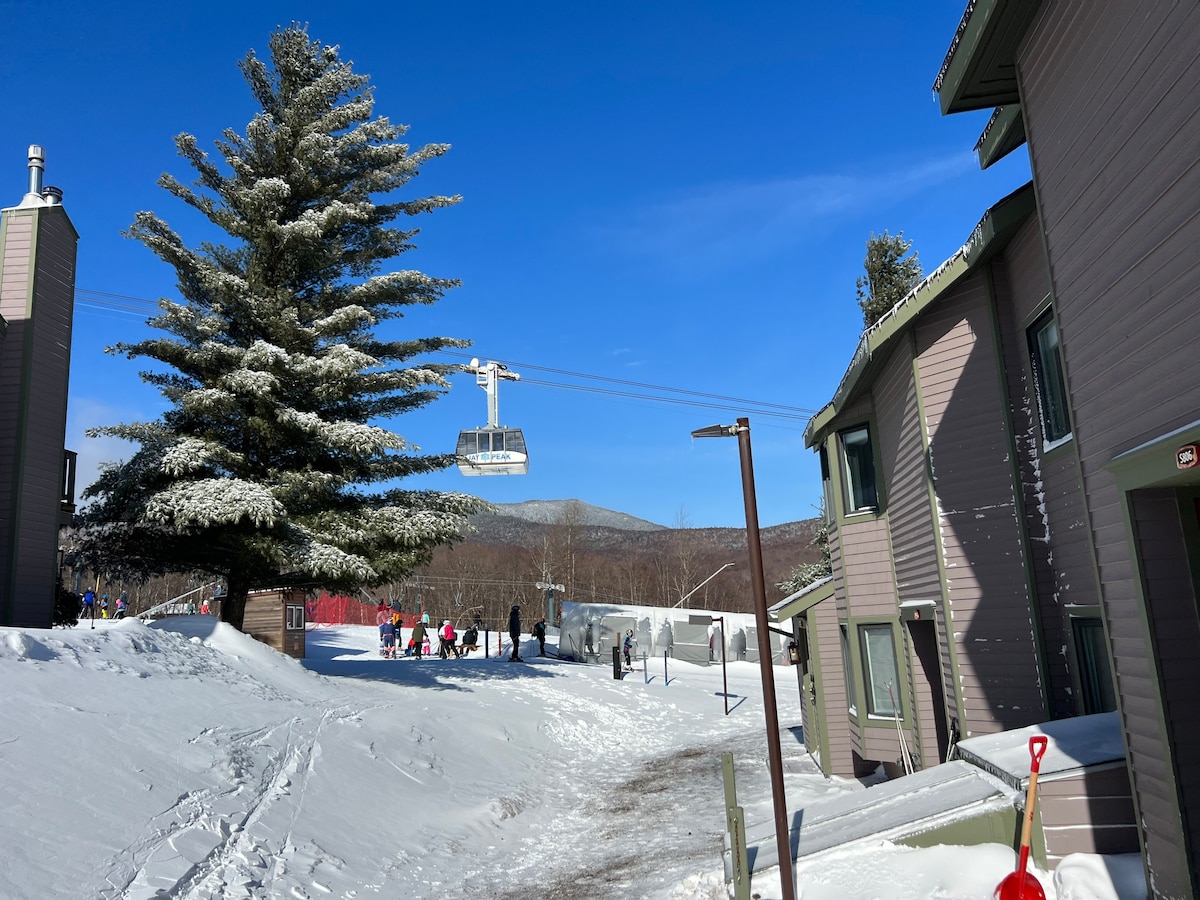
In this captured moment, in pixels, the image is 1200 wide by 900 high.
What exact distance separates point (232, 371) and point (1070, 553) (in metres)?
15.9

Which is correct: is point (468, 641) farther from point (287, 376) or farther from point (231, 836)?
point (231, 836)

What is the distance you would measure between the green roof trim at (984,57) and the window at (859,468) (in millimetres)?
6750

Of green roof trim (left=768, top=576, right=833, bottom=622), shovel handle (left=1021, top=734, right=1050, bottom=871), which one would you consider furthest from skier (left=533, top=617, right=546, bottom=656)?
shovel handle (left=1021, top=734, right=1050, bottom=871)

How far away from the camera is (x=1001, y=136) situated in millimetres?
8219

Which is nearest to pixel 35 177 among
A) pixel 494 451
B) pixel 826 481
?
pixel 494 451

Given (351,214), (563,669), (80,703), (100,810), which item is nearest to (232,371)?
(351,214)

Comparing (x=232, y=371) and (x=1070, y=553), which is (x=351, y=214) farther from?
(x=1070, y=553)

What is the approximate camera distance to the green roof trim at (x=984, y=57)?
6.68 metres

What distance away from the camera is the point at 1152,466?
5.20m

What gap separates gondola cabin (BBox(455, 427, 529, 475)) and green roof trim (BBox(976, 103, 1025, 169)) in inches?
Answer: 640

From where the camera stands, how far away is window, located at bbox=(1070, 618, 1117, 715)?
841 cm

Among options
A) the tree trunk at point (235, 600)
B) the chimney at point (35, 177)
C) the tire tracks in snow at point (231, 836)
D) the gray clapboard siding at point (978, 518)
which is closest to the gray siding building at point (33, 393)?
the chimney at point (35, 177)

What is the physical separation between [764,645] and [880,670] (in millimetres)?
5894

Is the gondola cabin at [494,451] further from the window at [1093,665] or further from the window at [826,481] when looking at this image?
the window at [1093,665]
